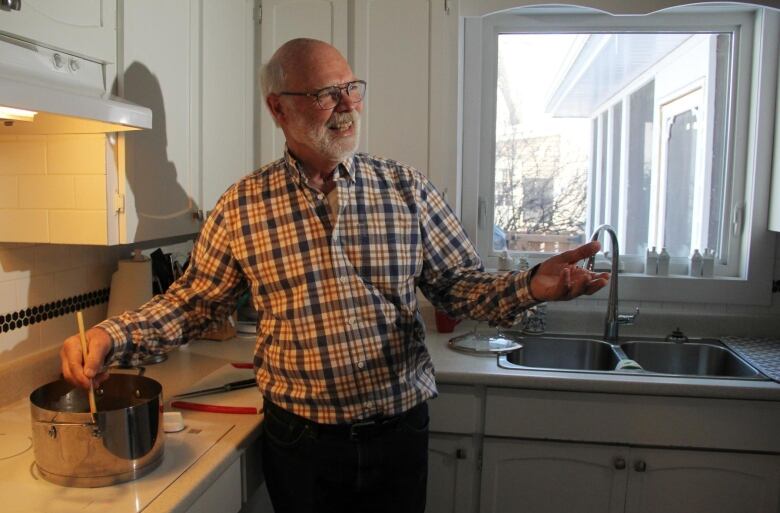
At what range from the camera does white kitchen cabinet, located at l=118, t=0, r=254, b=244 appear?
5.36 feet

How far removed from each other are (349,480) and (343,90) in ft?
2.69

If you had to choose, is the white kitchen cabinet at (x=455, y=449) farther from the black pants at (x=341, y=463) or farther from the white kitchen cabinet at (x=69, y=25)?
the white kitchen cabinet at (x=69, y=25)

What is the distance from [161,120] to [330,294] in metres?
0.67

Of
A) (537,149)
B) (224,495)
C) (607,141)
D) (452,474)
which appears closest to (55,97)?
(224,495)

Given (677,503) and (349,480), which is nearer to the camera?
(349,480)

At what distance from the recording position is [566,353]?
8.13 ft

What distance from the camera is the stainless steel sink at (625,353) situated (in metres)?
2.41

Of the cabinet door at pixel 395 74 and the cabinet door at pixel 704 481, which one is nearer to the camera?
the cabinet door at pixel 704 481

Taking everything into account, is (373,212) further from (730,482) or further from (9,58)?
(730,482)

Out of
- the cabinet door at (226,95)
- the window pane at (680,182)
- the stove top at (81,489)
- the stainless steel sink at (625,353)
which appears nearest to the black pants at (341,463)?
the stove top at (81,489)

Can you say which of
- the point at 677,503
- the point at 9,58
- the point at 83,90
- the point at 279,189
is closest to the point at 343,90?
the point at 279,189

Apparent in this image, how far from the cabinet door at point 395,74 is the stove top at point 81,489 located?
1.20 meters

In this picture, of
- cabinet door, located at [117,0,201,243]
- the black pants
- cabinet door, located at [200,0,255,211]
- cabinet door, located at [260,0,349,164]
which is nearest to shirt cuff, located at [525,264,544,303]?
the black pants

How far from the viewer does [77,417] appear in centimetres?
121
